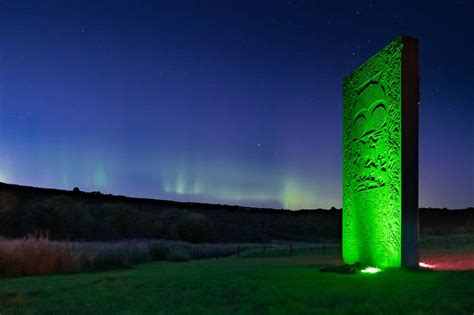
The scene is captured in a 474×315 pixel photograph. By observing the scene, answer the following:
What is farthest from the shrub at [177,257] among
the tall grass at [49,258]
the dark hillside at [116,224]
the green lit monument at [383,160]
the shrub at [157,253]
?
the dark hillside at [116,224]

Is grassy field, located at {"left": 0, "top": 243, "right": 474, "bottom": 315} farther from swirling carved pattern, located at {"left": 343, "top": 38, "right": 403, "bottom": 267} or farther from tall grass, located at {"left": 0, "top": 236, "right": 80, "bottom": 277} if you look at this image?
tall grass, located at {"left": 0, "top": 236, "right": 80, "bottom": 277}

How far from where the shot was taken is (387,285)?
659cm

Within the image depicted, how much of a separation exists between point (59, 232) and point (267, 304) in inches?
1255

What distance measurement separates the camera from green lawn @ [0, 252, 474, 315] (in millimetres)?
5352

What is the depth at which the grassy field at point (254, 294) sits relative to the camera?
535cm

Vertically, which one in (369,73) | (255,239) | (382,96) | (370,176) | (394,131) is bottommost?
(255,239)

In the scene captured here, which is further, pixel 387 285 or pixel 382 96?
pixel 382 96

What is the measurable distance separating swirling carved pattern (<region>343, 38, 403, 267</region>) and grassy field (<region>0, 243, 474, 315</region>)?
4.56 ft

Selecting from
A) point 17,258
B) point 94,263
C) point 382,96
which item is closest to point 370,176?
point 382,96

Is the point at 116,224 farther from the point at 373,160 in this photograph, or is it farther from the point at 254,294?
the point at 254,294

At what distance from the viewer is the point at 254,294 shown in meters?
6.19

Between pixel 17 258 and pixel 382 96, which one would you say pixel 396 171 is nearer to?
pixel 382 96

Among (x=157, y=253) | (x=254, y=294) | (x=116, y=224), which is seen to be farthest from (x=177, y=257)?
(x=116, y=224)

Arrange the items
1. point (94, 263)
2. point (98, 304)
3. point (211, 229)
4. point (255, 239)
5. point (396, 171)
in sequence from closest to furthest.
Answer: point (98, 304) → point (396, 171) → point (94, 263) → point (211, 229) → point (255, 239)
